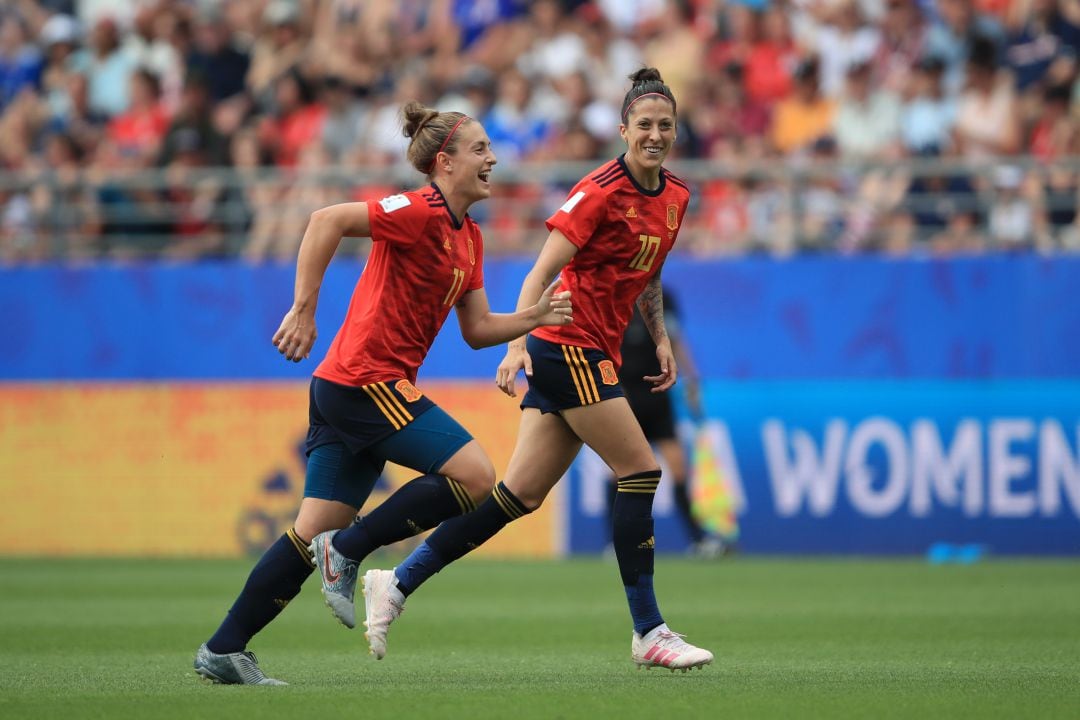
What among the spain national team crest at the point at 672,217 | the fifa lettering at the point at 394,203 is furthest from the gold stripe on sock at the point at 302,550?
the spain national team crest at the point at 672,217

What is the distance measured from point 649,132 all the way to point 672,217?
1.40ft

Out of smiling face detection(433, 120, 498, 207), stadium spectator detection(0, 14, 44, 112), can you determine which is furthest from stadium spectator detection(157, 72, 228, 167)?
smiling face detection(433, 120, 498, 207)

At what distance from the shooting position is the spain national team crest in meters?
7.77

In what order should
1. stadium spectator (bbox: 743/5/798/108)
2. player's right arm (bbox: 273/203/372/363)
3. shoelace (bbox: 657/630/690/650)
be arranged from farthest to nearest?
stadium spectator (bbox: 743/5/798/108), shoelace (bbox: 657/630/690/650), player's right arm (bbox: 273/203/372/363)

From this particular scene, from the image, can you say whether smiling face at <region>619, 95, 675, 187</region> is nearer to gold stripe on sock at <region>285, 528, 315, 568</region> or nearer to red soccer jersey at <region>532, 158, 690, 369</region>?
red soccer jersey at <region>532, 158, 690, 369</region>

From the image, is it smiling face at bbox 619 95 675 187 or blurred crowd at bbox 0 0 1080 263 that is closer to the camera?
smiling face at bbox 619 95 675 187

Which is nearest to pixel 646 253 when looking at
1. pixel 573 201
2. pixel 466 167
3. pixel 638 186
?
pixel 638 186

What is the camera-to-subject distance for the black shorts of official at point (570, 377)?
24.9 ft

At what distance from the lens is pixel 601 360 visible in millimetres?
7691

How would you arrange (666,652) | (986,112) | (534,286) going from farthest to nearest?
(986,112) < (534,286) < (666,652)

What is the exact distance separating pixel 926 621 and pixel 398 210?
179 inches

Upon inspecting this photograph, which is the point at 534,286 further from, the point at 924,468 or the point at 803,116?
the point at 803,116

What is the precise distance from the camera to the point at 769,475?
1567 centimetres

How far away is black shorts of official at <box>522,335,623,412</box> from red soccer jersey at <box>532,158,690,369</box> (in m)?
0.05
